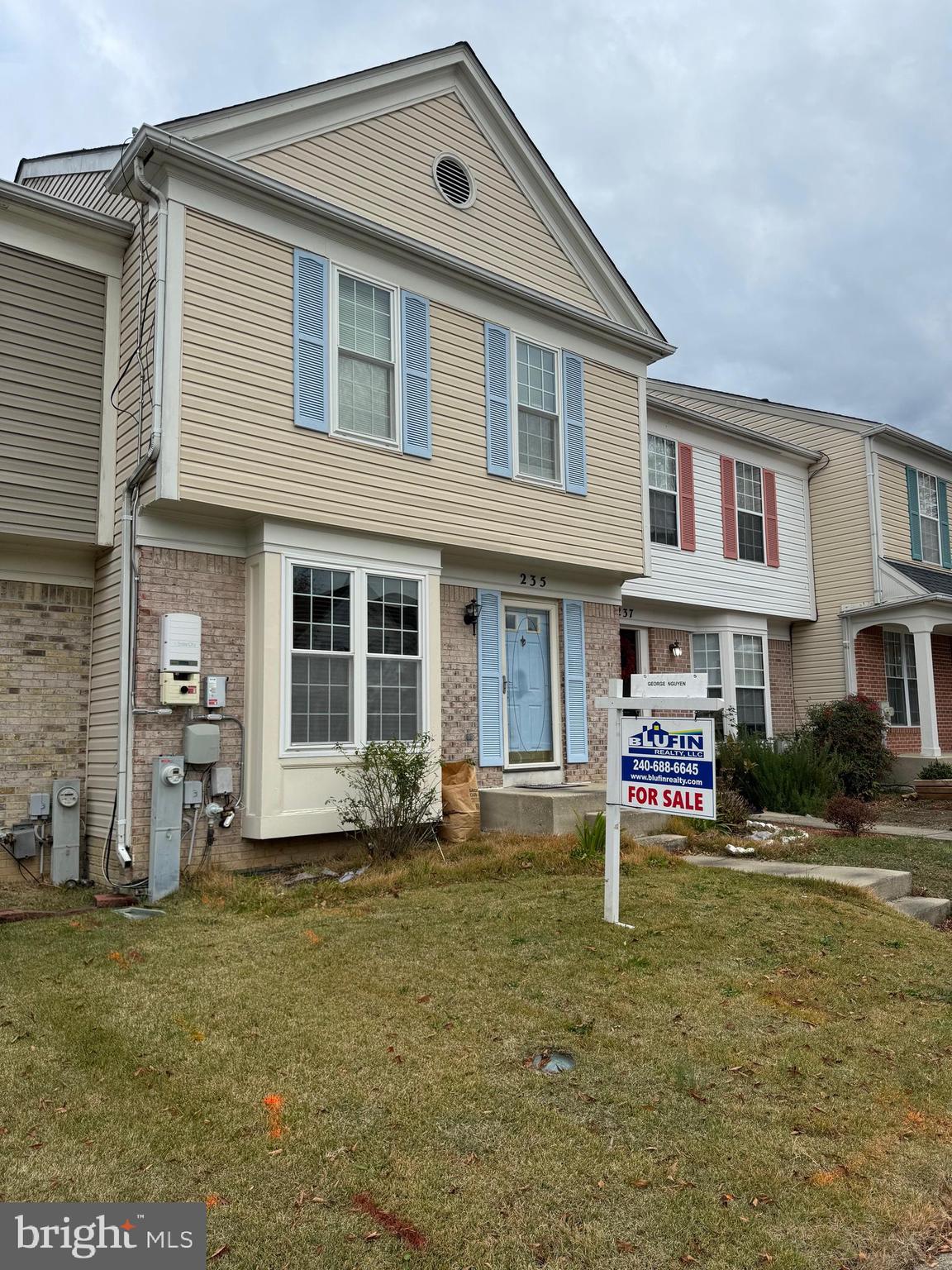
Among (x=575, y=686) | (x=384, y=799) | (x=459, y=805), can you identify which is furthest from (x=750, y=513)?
(x=384, y=799)

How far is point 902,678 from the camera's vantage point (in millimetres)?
18547

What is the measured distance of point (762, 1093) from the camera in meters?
3.86

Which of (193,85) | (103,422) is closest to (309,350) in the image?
(103,422)

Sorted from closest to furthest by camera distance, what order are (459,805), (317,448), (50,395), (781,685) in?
(50,395) < (317,448) < (459,805) < (781,685)

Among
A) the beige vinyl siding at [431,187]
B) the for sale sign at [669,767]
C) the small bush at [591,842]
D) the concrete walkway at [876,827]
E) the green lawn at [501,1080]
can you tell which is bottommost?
the green lawn at [501,1080]

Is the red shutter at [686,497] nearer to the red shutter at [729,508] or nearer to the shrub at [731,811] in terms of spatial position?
the red shutter at [729,508]

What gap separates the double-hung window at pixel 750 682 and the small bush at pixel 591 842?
8.16 metres

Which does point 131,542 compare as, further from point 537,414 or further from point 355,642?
point 537,414

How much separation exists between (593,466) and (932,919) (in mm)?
6734

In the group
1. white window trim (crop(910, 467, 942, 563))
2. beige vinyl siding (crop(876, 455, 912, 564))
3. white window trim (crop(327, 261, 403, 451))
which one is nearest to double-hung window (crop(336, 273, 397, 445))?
white window trim (crop(327, 261, 403, 451))

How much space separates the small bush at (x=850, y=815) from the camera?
10930 millimetres

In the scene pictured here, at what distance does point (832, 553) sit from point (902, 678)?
293cm

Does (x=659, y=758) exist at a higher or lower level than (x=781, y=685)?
lower

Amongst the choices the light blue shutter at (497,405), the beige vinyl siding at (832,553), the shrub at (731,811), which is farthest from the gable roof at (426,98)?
the shrub at (731,811)
